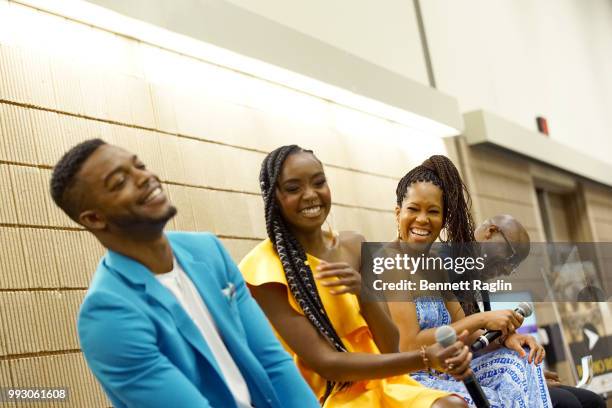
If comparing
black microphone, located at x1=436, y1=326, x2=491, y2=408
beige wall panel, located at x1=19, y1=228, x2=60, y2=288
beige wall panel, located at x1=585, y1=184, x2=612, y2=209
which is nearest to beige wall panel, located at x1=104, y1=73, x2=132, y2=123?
beige wall panel, located at x1=19, y1=228, x2=60, y2=288

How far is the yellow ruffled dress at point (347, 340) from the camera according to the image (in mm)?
2730

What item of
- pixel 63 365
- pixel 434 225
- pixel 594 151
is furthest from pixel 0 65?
pixel 594 151

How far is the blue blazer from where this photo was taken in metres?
2.03

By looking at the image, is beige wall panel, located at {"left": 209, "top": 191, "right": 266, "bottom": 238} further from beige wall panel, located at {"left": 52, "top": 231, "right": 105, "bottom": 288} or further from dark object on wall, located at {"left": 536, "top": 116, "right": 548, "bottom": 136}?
dark object on wall, located at {"left": 536, "top": 116, "right": 548, "bottom": 136}

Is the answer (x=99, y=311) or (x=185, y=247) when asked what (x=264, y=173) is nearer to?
(x=185, y=247)

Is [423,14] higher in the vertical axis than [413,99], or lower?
higher

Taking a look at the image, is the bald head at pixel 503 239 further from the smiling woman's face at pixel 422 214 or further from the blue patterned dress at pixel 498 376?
the blue patterned dress at pixel 498 376

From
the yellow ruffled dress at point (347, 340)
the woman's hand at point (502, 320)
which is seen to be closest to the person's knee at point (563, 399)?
the woman's hand at point (502, 320)

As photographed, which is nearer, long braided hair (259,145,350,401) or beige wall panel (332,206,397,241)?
long braided hair (259,145,350,401)

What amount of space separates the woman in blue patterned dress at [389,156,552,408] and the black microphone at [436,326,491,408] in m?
0.28

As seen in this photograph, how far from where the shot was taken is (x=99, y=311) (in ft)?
6.72

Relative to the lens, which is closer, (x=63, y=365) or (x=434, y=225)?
(x=434, y=225)

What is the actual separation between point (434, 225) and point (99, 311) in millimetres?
1633

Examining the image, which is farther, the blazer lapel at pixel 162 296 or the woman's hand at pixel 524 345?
the woman's hand at pixel 524 345
